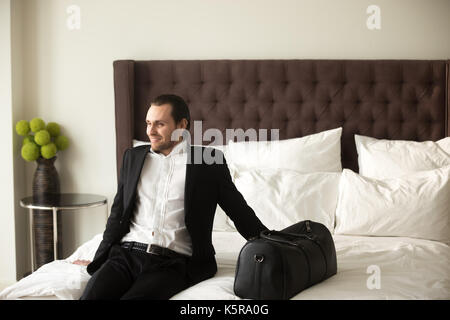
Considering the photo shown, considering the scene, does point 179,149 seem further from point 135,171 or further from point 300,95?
point 300,95

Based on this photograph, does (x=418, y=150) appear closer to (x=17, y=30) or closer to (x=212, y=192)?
(x=212, y=192)

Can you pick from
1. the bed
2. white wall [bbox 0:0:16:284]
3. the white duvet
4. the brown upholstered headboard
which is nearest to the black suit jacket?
the white duvet

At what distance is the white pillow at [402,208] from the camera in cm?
282

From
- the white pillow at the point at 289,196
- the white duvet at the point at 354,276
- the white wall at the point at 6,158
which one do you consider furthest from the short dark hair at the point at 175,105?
the white wall at the point at 6,158

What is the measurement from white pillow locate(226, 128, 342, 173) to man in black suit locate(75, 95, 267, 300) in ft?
3.22

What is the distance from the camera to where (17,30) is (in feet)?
12.0

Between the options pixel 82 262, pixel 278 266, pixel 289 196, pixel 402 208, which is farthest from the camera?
pixel 289 196

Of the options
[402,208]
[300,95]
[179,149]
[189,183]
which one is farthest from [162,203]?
[300,95]

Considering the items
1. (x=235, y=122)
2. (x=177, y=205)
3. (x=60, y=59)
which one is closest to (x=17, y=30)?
(x=60, y=59)

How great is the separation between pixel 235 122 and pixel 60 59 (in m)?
1.32

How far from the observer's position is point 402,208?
284 centimetres

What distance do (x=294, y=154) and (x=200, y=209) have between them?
46.3 inches

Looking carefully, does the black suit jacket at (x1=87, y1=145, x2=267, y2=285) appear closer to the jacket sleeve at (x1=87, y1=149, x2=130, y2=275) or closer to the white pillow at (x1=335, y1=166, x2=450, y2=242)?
the jacket sleeve at (x1=87, y1=149, x2=130, y2=275)
